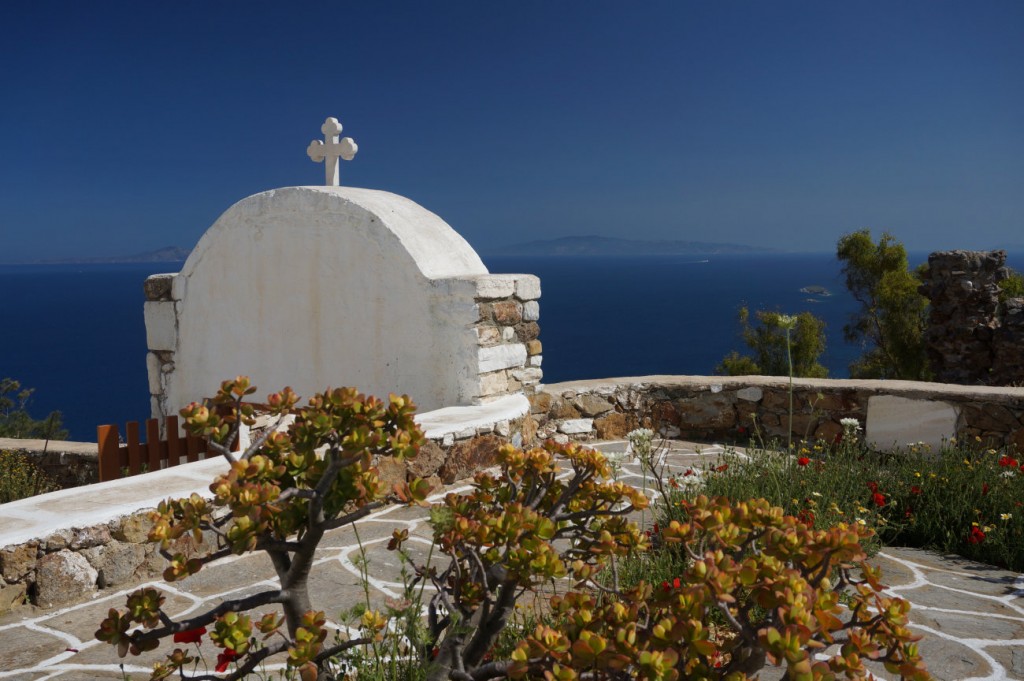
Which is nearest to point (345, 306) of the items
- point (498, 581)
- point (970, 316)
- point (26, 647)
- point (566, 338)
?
point (26, 647)

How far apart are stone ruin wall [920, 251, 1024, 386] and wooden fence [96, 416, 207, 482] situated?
1223 centimetres

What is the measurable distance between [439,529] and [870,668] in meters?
1.66

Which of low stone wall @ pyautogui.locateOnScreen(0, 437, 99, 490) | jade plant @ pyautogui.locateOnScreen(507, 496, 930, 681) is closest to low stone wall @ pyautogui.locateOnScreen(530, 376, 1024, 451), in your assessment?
low stone wall @ pyautogui.locateOnScreen(0, 437, 99, 490)

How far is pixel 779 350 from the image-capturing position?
22297 mm

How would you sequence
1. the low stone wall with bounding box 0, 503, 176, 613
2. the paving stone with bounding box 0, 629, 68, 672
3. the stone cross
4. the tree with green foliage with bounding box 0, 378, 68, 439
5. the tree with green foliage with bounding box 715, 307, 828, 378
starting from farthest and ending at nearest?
the tree with green foliage with bounding box 715, 307, 828, 378, the tree with green foliage with bounding box 0, 378, 68, 439, the stone cross, the low stone wall with bounding box 0, 503, 176, 613, the paving stone with bounding box 0, 629, 68, 672

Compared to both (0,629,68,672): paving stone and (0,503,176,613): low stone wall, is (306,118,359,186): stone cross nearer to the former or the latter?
(0,503,176,613): low stone wall

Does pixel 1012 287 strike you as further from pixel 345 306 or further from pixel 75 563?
pixel 75 563

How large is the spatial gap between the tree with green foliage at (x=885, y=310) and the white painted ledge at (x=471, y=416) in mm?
14997

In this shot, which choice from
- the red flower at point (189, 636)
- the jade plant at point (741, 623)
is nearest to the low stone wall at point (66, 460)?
the red flower at point (189, 636)

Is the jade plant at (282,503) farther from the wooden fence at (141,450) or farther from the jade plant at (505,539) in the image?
the wooden fence at (141,450)

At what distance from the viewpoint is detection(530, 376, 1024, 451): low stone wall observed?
222 inches

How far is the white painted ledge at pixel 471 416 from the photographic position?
181 inches

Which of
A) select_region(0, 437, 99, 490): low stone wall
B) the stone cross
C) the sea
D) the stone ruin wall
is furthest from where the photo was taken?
the sea

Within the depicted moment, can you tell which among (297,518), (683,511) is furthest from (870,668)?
(297,518)
